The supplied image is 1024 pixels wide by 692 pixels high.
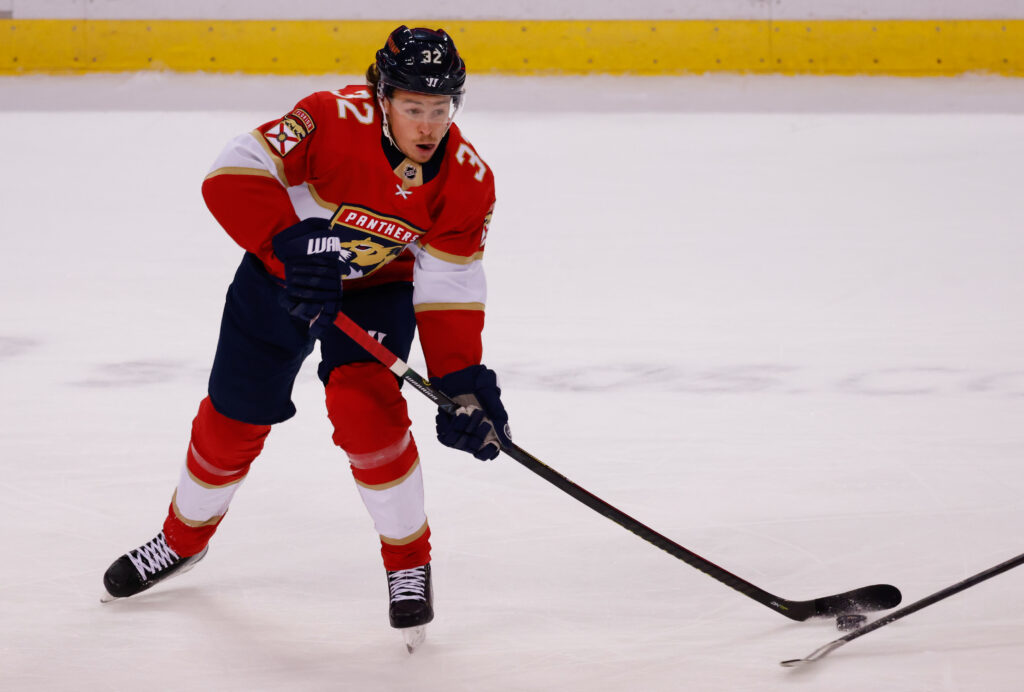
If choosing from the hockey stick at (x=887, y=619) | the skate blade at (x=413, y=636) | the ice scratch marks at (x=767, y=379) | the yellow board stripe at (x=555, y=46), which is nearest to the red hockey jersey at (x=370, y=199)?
the skate blade at (x=413, y=636)

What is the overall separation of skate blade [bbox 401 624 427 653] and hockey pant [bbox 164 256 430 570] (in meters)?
0.11

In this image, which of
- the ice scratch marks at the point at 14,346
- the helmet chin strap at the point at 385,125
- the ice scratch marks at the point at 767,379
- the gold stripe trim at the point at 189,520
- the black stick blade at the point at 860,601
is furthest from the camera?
the ice scratch marks at the point at 14,346

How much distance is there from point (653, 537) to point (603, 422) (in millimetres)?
1056

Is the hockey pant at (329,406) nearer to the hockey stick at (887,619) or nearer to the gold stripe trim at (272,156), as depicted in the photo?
the gold stripe trim at (272,156)

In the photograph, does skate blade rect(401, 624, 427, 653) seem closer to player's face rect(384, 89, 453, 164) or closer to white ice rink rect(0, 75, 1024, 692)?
white ice rink rect(0, 75, 1024, 692)

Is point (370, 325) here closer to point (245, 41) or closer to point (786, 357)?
point (786, 357)

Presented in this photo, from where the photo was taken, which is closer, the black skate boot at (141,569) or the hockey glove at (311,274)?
the hockey glove at (311,274)

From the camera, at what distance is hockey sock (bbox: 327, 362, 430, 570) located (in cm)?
179

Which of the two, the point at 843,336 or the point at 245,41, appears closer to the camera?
the point at 843,336

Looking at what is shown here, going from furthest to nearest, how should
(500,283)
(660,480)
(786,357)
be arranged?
(500,283) < (786,357) < (660,480)

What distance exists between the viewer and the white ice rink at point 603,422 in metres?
1.83

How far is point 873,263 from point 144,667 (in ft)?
10.5

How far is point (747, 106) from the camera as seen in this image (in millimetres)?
6117
